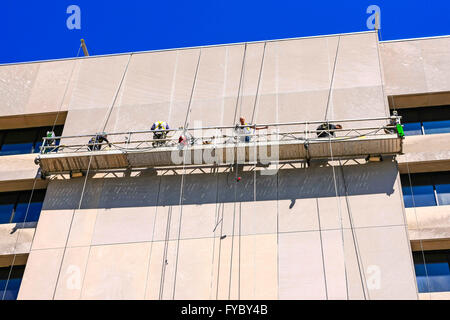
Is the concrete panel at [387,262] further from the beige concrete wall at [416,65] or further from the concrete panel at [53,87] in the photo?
the concrete panel at [53,87]

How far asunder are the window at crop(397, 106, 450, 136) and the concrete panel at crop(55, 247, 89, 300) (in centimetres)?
1335

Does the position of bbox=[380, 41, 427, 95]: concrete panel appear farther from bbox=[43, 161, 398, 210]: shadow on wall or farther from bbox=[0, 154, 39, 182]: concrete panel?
bbox=[0, 154, 39, 182]: concrete panel

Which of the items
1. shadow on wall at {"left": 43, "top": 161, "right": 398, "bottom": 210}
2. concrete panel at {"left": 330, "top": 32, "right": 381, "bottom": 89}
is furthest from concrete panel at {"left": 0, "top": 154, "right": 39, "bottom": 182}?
concrete panel at {"left": 330, "top": 32, "right": 381, "bottom": 89}

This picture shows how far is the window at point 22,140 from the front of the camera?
2348cm

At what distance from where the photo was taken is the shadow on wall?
61.9ft

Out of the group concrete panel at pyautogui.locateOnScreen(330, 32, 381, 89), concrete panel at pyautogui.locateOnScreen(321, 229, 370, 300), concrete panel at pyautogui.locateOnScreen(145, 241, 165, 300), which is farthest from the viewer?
concrete panel at pyautogui.locateOnScreen(330, 32, 381, 89)

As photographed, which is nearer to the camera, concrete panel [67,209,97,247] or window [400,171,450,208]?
concrete panel [67,209,97,247]

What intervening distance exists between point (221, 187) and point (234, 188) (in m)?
0.48

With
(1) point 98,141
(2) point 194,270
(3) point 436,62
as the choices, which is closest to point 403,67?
(3) point 436,62

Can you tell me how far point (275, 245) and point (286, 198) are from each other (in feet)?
6.14

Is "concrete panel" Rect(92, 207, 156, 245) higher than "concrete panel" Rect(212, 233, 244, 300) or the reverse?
higher

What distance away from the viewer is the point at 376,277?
1673 cm

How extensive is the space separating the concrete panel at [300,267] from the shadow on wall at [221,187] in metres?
1.47

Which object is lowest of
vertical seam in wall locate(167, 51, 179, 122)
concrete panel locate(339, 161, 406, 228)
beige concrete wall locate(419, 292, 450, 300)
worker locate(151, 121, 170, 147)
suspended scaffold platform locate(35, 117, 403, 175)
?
beige concrete wall locate(419, 292, 450, 300)
